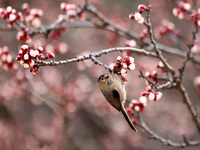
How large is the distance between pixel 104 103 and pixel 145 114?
223cm

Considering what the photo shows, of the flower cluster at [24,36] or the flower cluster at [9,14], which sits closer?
the flower cluster at [9,14]

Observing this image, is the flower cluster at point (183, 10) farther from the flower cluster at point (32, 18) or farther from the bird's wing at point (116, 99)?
the flower cluster at point (32, 18)

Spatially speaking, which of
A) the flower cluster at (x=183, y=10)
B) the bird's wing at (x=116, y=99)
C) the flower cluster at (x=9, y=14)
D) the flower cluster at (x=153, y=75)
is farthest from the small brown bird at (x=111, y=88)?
the flower cluster at (x=183, y=10)

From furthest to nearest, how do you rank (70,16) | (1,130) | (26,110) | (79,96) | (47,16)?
1. (47,16)
2. (26,110)
3. (1,130)
4. (79,96)
5. (70,16)

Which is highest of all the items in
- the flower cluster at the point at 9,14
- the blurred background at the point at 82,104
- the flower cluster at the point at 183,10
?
the blurred background at the point at 82,104

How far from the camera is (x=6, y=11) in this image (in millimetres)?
2801

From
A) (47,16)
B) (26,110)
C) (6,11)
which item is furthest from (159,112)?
(6,11)

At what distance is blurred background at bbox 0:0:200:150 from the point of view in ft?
17.6

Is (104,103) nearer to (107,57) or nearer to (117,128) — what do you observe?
(117,128)

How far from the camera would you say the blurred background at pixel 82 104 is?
17.6 ft

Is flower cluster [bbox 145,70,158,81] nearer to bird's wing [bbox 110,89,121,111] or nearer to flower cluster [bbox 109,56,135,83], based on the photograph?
bird's wing [bbox 110,89,121,111]

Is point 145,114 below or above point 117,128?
above

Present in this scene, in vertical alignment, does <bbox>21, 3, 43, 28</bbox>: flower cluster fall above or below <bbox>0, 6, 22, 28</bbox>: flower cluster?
above

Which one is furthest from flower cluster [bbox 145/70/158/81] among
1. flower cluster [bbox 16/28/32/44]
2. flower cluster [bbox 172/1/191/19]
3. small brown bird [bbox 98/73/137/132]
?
flower cluster [bbox 16/28/32/44]
